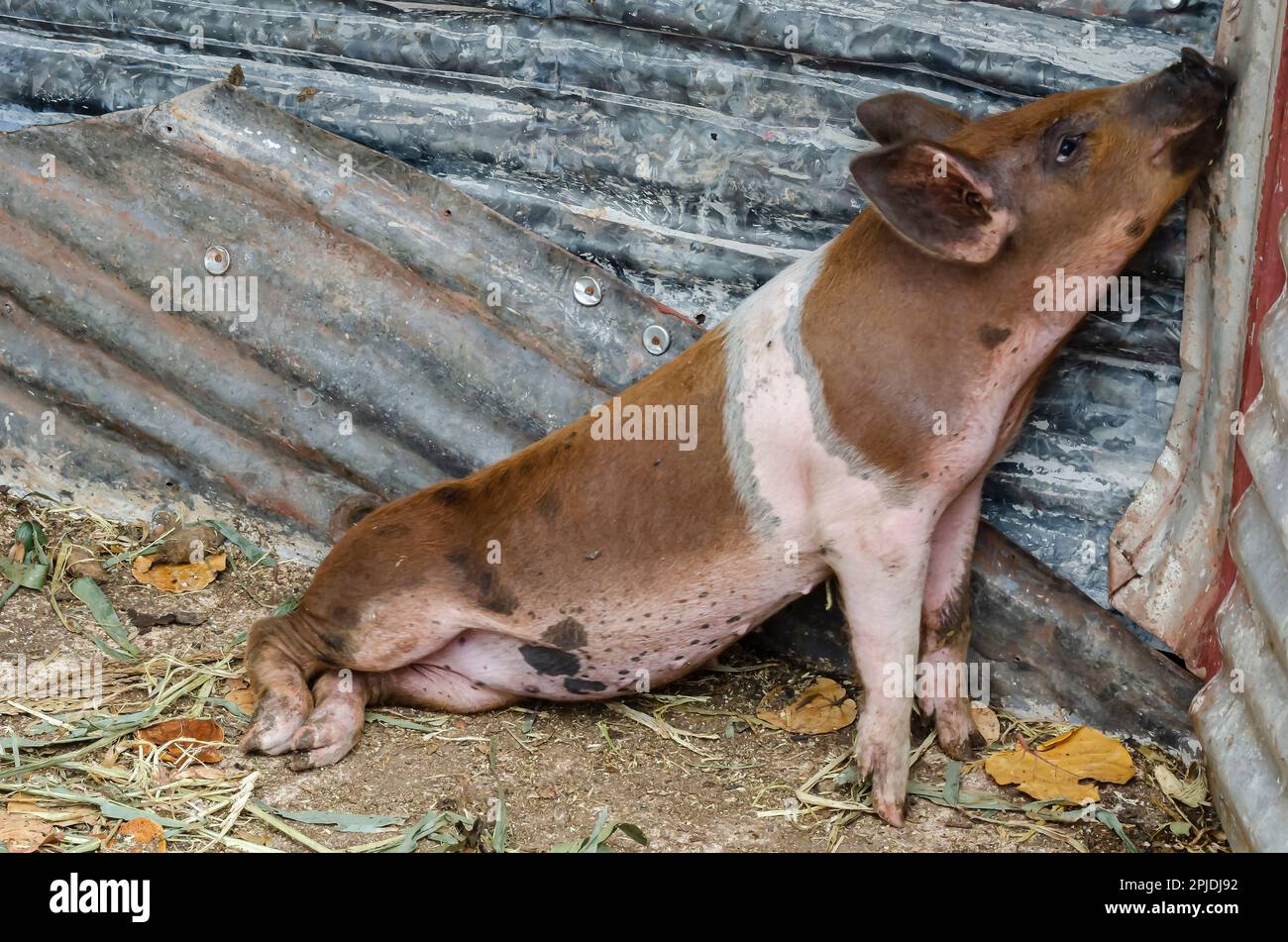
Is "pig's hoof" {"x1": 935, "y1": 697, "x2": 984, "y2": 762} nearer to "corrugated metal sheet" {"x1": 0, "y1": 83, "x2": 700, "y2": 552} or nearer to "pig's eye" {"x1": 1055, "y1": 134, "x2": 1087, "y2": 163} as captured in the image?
"corrugated metal sheet" {"x1": 0, "y1": 83, "x2": 700, "y2": 552}

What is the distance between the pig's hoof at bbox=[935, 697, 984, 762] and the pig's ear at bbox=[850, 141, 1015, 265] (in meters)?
1.12

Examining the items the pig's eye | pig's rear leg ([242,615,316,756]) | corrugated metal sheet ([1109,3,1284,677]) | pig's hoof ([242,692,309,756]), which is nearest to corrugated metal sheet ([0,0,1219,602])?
corrugated metal sheet ([1109,3,1284,677])

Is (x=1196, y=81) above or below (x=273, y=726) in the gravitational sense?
above

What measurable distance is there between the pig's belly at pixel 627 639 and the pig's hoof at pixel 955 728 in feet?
1.46

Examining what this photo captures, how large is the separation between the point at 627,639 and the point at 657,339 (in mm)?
772

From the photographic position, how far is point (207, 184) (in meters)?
4.00

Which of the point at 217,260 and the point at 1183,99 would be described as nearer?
the point at 1183,99

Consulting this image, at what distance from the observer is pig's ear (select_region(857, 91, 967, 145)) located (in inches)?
125

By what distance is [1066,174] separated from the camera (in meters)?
2.95

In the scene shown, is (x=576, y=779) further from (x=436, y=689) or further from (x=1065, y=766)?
(x=1065, y=766)

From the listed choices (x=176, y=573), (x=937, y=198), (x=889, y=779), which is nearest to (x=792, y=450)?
(x=937, y=198)

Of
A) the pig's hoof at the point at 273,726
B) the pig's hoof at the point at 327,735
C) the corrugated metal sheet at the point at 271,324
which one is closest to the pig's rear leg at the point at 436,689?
the pig's hoof at the point at 327,735

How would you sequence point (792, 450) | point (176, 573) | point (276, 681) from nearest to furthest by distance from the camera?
point (792, 450) → point (276, 681) → point (176, 573)

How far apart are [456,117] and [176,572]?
4.93ft
